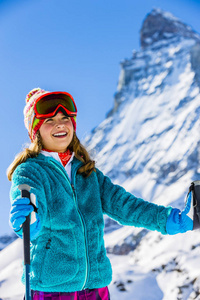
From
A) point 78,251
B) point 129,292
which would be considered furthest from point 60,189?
point 129,292

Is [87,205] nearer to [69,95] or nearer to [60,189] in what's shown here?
[60,189]

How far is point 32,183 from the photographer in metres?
2.07

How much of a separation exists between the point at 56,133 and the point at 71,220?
0.67 metres

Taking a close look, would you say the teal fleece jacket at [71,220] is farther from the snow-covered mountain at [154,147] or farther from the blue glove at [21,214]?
the snow-covered mountain at [154,147]

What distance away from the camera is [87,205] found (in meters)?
2.36

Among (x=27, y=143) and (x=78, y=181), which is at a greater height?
(x=27, y=143)

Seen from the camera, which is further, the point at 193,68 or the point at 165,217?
the point at 193,68

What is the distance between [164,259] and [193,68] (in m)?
78.5

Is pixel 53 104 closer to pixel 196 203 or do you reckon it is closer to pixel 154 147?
pixel 196 203

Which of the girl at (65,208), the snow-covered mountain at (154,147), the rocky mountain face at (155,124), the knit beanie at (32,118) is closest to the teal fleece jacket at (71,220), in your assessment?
the girl at (65,208)

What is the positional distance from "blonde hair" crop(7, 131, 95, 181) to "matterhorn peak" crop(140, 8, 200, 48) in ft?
375

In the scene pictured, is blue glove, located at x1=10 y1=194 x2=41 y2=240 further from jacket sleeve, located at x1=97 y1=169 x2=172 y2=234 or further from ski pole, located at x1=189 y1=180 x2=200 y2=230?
ski pole, located at x1=189 y1=180 x2=200 y2=230

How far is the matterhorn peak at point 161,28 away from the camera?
113 m

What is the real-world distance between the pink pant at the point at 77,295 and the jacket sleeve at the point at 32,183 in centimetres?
43
